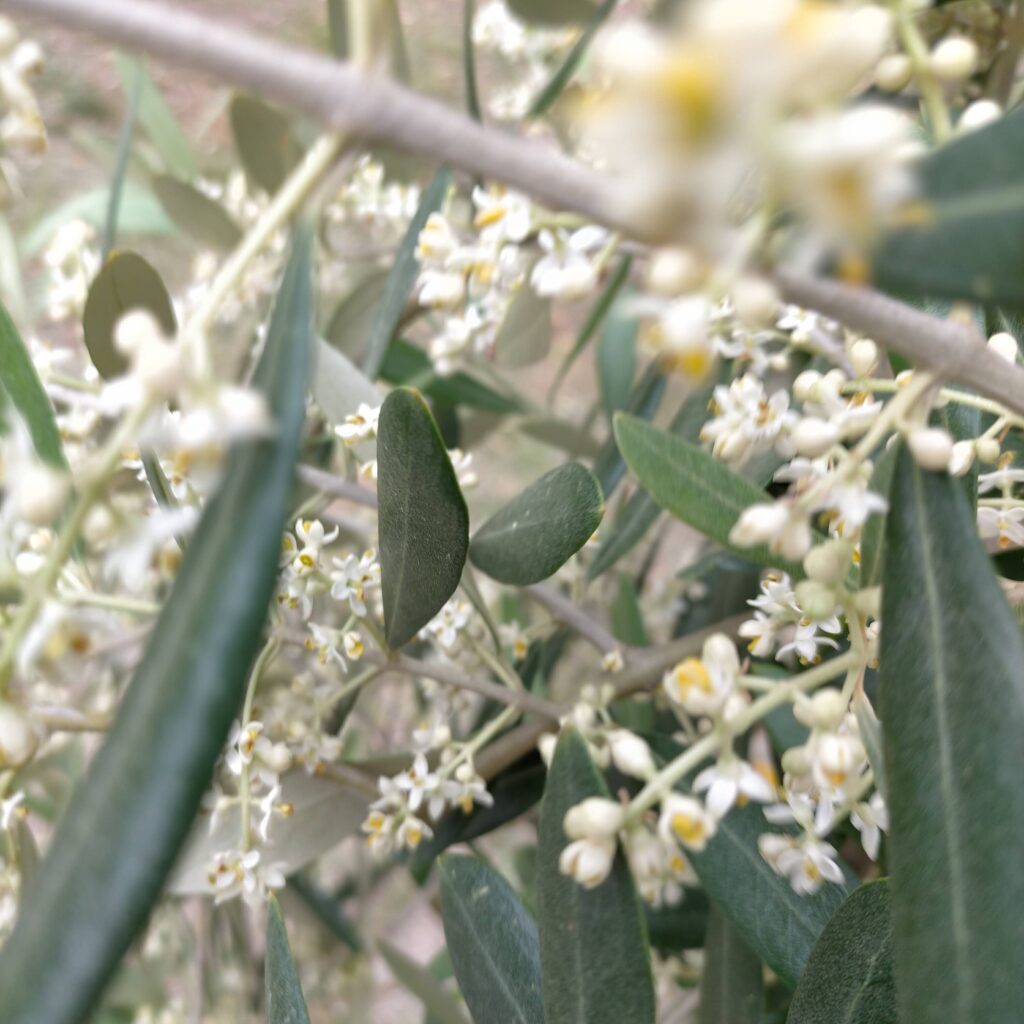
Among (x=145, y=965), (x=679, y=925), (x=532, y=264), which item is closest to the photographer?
(x=532, y=264)

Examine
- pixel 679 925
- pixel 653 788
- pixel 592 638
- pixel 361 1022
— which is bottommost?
pixel 361 1022

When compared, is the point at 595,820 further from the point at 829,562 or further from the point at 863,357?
the point at 863,357

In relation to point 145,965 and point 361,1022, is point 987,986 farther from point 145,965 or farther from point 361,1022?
point 145,965

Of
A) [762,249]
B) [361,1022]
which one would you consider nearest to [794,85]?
[762,249]

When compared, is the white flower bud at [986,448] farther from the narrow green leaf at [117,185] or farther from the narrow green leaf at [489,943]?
Answer: the narrow green leaf at [117,185]

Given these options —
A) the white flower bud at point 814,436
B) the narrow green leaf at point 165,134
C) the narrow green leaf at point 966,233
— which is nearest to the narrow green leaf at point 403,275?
the white flower bud at point 814,436

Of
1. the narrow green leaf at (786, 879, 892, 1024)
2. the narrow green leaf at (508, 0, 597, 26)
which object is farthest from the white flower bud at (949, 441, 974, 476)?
the narrow green leaf at (508, 0, 597, 26)
